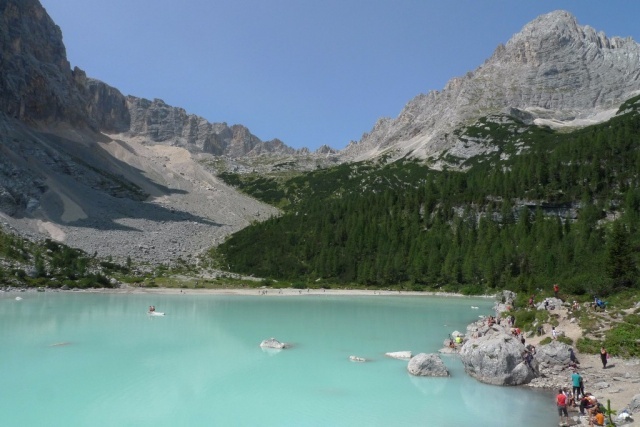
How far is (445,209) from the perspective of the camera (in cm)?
9725

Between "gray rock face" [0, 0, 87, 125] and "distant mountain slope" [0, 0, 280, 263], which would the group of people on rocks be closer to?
"distant mountain slope" [0, 0, 280, 263]

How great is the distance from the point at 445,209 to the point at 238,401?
84390 millimetres

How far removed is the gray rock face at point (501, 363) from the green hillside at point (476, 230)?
33.7 meters

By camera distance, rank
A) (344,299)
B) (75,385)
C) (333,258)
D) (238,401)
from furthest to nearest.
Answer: (333,258)
(344,299)
(75,385)
(238,401)

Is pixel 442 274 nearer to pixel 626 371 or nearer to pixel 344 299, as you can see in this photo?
pixel 344 299

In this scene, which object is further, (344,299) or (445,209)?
(445,209)

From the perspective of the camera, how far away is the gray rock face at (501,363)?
2136 cm

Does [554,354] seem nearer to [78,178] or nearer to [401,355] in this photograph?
[401,355]

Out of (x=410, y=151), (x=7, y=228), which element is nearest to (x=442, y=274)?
(x=7, y=228)

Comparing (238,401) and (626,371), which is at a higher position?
(626,371)

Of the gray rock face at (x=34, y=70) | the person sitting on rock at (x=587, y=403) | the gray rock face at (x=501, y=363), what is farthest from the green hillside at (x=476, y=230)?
the gray rock face at (x=34, y=70)

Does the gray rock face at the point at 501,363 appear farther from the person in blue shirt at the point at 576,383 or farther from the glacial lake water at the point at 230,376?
the person in blue shirt at the point at 576,383

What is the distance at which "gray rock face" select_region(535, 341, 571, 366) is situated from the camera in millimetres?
23281

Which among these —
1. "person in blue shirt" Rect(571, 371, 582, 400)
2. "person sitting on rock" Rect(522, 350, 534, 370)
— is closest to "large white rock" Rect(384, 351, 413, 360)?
"person sitting on rock" Rect(522, 350, 534, 370)
